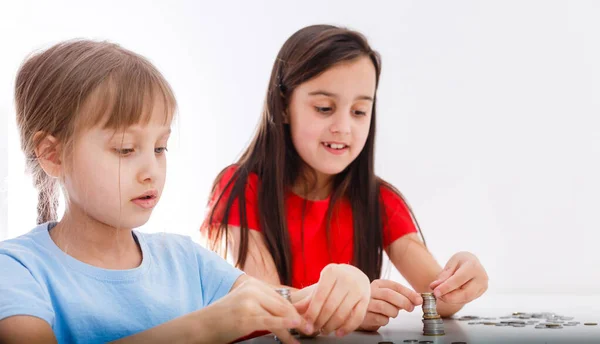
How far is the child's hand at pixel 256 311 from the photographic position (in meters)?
0.99

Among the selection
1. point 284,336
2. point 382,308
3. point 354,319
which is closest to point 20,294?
point 284,336

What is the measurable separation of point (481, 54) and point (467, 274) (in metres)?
2.45

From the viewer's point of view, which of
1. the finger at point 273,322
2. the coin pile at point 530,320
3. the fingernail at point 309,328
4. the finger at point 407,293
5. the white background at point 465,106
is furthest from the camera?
the white background at point 465,106

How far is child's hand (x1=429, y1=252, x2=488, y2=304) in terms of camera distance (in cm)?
150

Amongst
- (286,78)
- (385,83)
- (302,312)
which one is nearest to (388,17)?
(385,83)

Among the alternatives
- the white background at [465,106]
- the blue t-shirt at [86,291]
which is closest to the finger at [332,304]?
the blue t-shirt at [86,291]

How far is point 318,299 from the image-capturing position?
3.67ft

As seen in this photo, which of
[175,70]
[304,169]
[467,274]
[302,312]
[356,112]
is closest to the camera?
[302,312]

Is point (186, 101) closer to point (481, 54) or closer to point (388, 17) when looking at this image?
point (388, 17)

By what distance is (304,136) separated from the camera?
6.56 ft

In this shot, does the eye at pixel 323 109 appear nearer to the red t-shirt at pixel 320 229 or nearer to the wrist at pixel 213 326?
the red t-shirt at pixel 320 229

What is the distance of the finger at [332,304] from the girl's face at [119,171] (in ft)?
0.99

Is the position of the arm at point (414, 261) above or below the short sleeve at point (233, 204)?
below

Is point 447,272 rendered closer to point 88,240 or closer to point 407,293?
point 407,293
